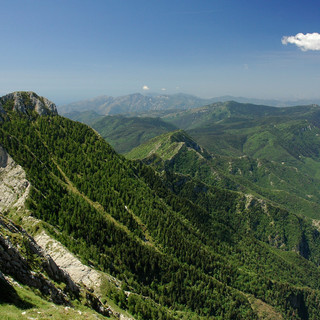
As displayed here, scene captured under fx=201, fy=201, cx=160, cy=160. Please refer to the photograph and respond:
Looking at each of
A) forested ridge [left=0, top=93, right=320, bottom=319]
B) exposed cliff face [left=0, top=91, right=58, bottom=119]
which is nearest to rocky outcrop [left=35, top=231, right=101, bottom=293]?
forested ridge [left=0, top=93, right=320, bottom=319]

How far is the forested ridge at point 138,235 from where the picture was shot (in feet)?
261

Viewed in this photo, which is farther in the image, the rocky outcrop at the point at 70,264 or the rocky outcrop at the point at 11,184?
the rocky outcrop at the point at 11,184

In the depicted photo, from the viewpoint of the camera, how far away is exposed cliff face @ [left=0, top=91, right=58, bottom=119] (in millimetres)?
131875

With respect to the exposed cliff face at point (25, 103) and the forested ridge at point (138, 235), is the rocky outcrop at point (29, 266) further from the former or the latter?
the exposed cliff face at point (25, 103)

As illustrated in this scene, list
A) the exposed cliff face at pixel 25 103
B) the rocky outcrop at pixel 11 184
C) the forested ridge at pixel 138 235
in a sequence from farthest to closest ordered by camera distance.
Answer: the exposed cliff face at pixel 25 103 < the forested ridge at pixel 138 235 < the rocky outcrop at pixel 11 184

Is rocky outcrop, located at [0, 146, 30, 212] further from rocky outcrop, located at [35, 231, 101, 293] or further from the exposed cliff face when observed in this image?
the exposed cliff face

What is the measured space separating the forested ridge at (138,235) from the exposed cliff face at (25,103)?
728 centimetres

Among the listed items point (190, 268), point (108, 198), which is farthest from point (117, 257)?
point (190, 268)

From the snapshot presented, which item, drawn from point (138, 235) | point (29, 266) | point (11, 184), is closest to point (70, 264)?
point (29, 266)

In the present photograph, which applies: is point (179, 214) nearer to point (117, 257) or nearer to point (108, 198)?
point (108, 198)

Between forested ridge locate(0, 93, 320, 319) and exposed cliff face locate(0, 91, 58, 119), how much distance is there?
23.9ft

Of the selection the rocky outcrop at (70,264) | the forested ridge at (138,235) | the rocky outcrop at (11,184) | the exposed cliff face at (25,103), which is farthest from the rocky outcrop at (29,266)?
the exposed cliff face at (25,103)

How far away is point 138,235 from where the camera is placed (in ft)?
341

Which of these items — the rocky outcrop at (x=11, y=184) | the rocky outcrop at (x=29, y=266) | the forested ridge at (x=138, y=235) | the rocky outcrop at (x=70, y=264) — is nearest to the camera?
the rocky outcrop at (x=29, y=266)
